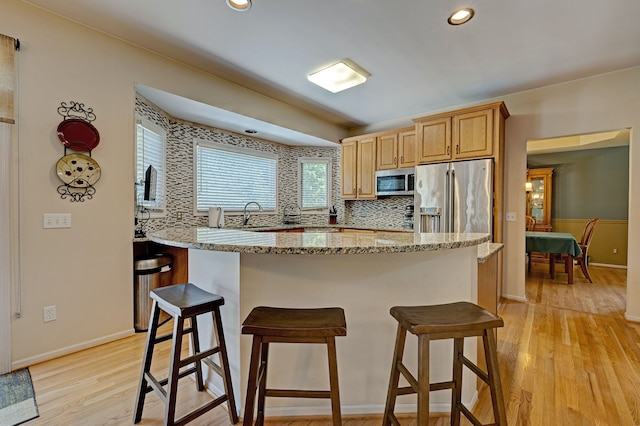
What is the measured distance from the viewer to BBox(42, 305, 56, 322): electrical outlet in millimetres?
2213

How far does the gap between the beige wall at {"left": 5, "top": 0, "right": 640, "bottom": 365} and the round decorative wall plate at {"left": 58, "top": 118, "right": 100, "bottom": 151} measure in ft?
0.18

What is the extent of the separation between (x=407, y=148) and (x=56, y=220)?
3998 millimetres

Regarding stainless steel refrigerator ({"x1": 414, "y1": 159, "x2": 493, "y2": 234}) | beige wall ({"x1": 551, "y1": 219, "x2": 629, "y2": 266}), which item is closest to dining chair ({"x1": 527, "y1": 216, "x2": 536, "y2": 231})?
beige wall ({"x1": 551, "y1": 219, "x2": 629, "y2": 266})

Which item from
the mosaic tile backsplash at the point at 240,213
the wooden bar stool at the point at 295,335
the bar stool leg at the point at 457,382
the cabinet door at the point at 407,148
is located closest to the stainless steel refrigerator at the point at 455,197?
the cabinet door at the point at 407,148

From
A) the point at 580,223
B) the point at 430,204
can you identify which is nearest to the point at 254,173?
the point at 430,204

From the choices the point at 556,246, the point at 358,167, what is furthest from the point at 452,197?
the point at 556,246

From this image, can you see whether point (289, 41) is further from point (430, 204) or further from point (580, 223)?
point (580, 223)

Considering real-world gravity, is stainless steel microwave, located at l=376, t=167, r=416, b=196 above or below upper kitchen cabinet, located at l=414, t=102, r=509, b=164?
below

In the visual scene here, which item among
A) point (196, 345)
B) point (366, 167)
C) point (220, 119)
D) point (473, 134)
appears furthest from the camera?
point (366, 167)

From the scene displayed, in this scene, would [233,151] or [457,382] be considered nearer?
[457,382]

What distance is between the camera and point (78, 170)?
2338mm

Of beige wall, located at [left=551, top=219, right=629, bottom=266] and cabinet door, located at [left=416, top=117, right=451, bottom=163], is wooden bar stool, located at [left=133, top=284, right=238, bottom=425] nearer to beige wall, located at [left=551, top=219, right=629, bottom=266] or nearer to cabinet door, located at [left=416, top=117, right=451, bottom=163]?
cabinet door, located at [left=416, top=117, right=451, bottom=163]

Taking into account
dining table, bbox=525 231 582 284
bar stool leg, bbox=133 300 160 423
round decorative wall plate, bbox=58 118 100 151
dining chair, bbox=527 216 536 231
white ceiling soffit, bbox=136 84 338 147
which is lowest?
bar stool leg, bbox=133 300 160 423

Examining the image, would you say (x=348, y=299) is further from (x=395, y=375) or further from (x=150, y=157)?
(x=150, y=157)
